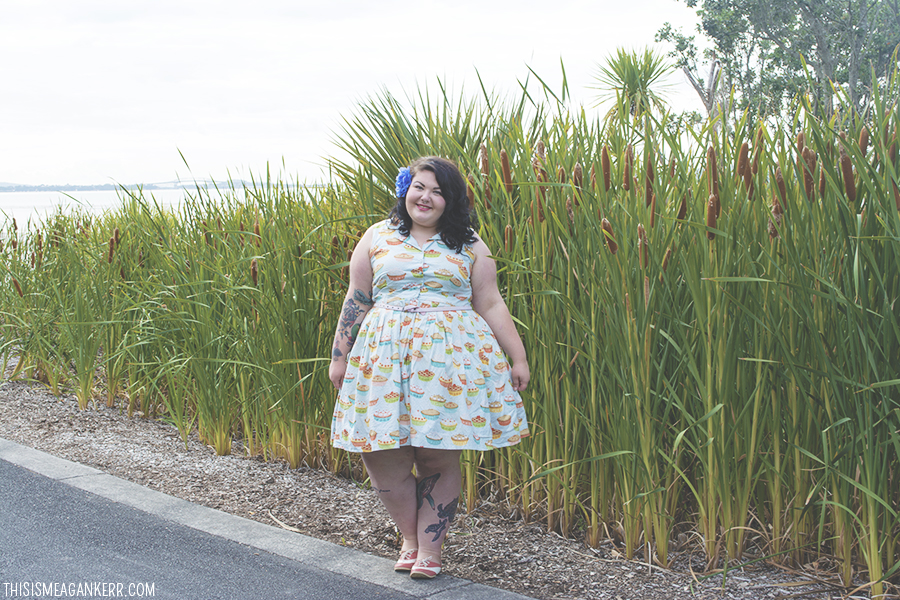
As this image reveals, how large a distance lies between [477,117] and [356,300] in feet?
7.24

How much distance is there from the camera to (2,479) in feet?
13.1

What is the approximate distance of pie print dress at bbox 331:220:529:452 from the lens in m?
2.63

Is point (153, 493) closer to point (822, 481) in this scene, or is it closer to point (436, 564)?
point (436, 564)

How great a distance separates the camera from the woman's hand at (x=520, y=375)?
2816 millimetres

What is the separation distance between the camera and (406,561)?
286cm

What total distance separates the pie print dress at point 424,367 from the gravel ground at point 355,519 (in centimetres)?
59

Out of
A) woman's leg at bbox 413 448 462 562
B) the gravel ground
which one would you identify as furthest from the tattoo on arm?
the gravel ground

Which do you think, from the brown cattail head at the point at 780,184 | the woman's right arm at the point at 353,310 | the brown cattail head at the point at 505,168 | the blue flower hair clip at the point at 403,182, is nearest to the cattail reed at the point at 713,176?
the brown cattail head at the point at 780,184

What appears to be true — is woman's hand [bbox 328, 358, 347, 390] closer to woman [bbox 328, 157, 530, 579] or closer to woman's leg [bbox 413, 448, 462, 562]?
woman [bbox 328, 157, 530, 579]

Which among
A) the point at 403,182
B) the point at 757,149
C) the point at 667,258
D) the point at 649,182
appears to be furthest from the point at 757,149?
the point at 403,182

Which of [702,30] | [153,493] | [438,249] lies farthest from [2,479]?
[702,30]

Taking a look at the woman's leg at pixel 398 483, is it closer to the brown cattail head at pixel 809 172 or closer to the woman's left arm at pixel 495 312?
the woman's left arm at pixel 495 312

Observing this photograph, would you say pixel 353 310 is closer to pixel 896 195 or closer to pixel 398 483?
pixel 398 483

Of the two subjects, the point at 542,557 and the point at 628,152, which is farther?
the point at 542,557
